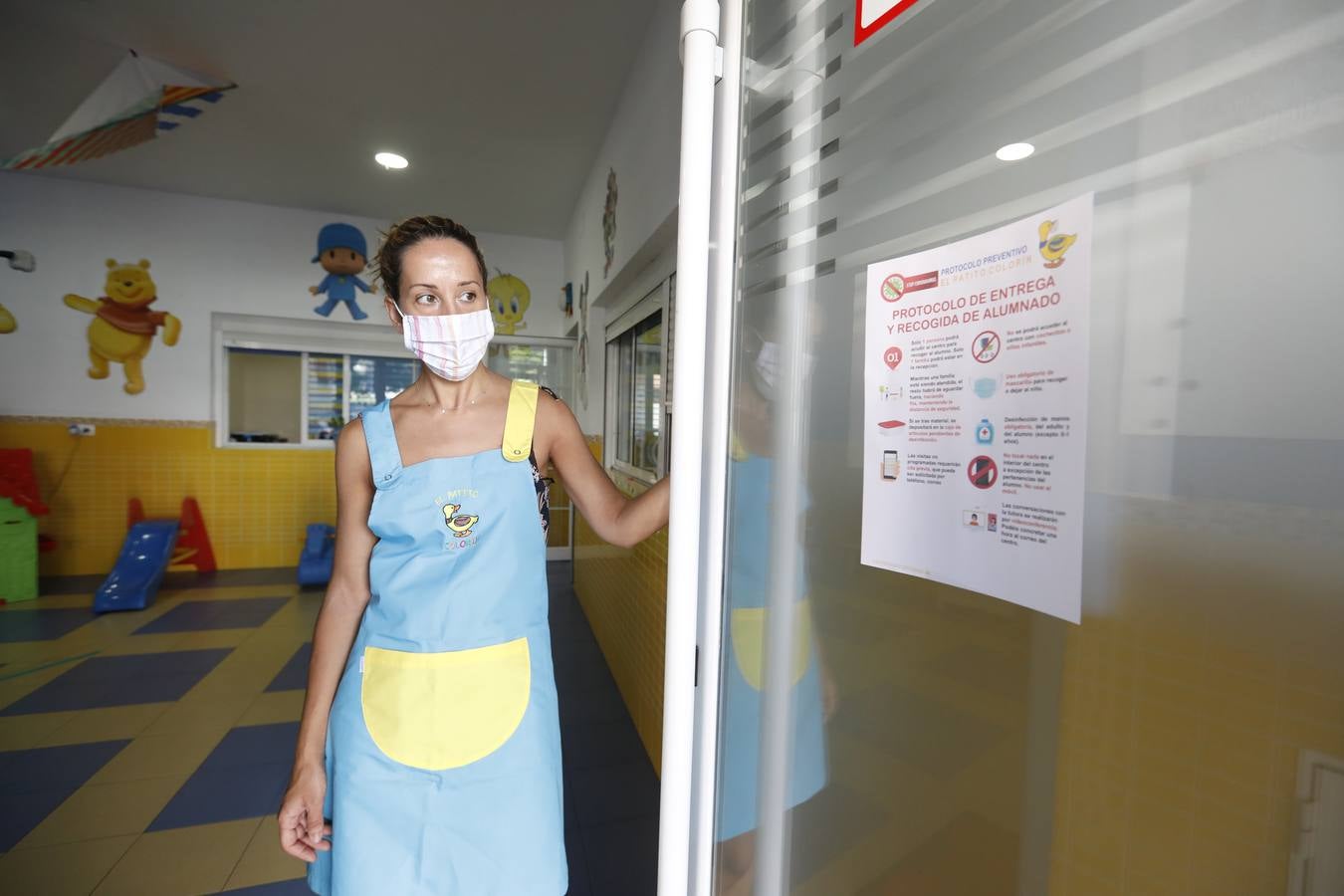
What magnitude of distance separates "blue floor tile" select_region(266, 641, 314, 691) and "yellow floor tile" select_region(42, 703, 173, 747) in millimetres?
432

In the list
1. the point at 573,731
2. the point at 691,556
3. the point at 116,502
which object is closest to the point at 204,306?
the point at 116,502

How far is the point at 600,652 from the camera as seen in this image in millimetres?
3496

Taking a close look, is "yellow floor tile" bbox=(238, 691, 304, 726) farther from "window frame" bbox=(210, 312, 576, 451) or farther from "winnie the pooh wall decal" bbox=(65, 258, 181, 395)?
"winnie the pooh wall decal" bbox=(65, 258, 181, 395)

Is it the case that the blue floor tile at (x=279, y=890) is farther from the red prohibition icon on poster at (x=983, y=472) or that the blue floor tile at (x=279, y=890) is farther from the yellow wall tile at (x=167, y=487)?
the yellow wall tile at (x=167, y=487)

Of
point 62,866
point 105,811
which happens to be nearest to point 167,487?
point 105,811

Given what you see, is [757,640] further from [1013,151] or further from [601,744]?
[601,744]

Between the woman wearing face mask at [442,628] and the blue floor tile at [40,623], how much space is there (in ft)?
13.3

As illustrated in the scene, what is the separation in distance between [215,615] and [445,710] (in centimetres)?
419

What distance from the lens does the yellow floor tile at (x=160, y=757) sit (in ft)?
7.56

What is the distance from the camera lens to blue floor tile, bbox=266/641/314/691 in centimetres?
307

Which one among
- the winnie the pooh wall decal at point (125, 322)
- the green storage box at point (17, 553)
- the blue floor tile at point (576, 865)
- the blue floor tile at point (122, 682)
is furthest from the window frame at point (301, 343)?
the blue floor tile at point (576, 865)

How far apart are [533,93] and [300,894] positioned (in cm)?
356

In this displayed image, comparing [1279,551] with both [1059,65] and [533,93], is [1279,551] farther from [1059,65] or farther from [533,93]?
[533,93]

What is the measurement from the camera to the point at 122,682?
120 inches
